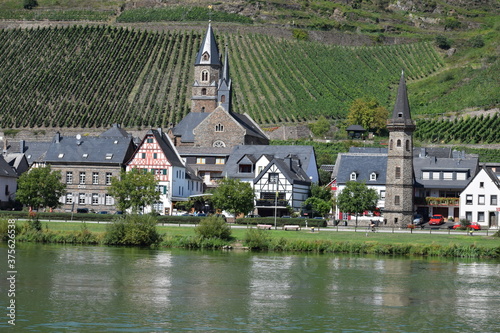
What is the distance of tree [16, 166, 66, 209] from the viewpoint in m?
75.6

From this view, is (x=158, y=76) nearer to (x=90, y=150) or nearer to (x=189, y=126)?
(x=189, y=126)

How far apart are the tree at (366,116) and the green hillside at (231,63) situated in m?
7.41

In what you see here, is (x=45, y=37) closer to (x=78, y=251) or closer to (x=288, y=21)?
(x=288, y=21)

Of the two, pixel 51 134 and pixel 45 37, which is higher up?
pixel 45 37

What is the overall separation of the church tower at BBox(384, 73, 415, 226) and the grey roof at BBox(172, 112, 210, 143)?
1244 inches

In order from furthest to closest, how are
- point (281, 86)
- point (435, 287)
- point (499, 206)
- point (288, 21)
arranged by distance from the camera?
point (288, 21)
point (281, 86)
point (499, 206)
point (435, 287)

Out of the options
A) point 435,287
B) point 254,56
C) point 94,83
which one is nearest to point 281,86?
point 254,56

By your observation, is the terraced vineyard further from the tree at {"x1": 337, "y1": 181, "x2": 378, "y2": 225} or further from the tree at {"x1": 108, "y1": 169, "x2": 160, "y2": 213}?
the tree at {"x1": 108, "y1": 169, "x2": 160, "y2": 213}

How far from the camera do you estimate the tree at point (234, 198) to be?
243 feet

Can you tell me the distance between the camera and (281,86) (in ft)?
433

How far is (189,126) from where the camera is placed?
339 feet

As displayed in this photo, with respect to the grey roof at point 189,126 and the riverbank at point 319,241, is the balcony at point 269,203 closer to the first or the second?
the riverbank at point 319,241

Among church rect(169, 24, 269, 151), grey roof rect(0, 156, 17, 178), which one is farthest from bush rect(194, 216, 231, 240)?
church rect(169, 24, 269, 151)

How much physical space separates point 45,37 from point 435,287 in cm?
11823
